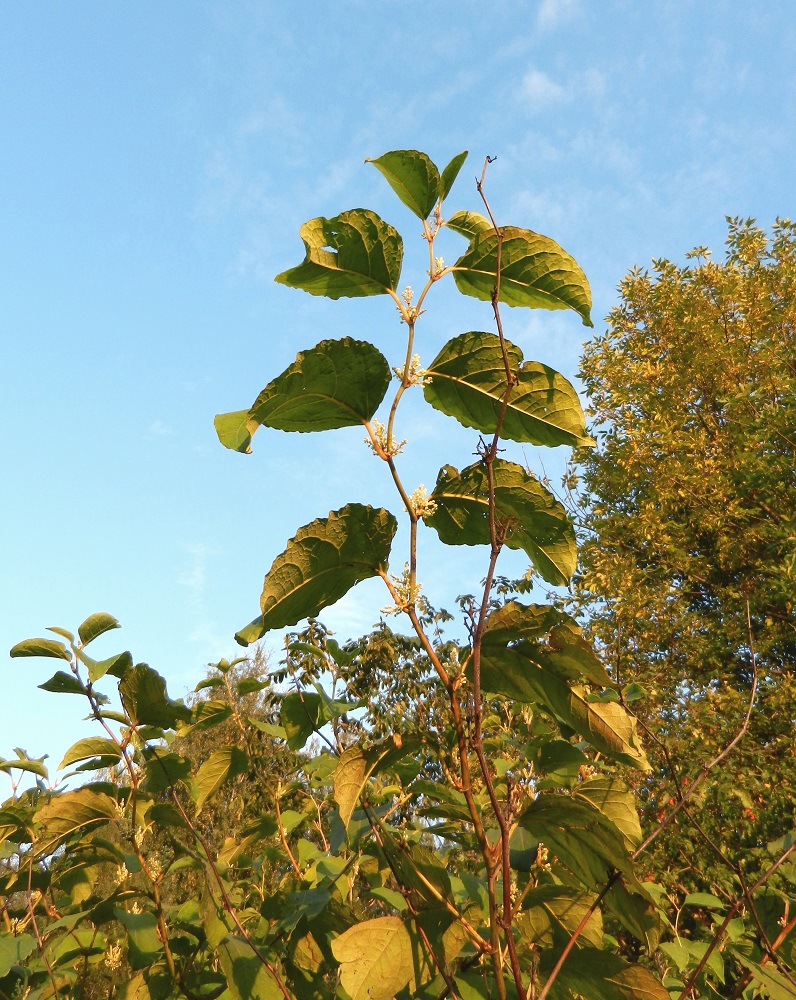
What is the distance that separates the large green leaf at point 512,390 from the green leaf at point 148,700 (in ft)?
2.45

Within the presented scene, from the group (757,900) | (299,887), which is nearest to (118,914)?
(299,887)

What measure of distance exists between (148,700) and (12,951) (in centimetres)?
79

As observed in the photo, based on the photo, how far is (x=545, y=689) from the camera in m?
1.10

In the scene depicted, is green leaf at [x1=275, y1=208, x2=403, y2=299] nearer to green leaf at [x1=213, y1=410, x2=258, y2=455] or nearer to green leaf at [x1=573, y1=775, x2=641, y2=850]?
green leaf at [x1=213, y1=410, x2=258, y2=455]

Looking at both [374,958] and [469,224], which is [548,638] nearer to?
[374,958]

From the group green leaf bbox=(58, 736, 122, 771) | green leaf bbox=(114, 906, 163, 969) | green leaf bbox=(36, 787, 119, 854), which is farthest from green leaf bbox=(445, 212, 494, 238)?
green leaf bbox=(114, 906, 163, 969)

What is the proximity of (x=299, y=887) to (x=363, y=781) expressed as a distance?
1.12 m

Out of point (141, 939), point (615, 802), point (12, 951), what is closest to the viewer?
point (615, 802)

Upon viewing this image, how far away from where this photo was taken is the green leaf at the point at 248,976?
4.24 feet

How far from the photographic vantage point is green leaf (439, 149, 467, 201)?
1092 millimetres

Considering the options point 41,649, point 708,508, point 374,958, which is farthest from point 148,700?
point 708,508

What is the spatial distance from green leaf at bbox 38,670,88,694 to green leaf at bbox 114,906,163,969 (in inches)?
19.4

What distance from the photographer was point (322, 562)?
1.01 meters

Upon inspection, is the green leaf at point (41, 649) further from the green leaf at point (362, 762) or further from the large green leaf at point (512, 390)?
the large green leaf at point (512, 390)
